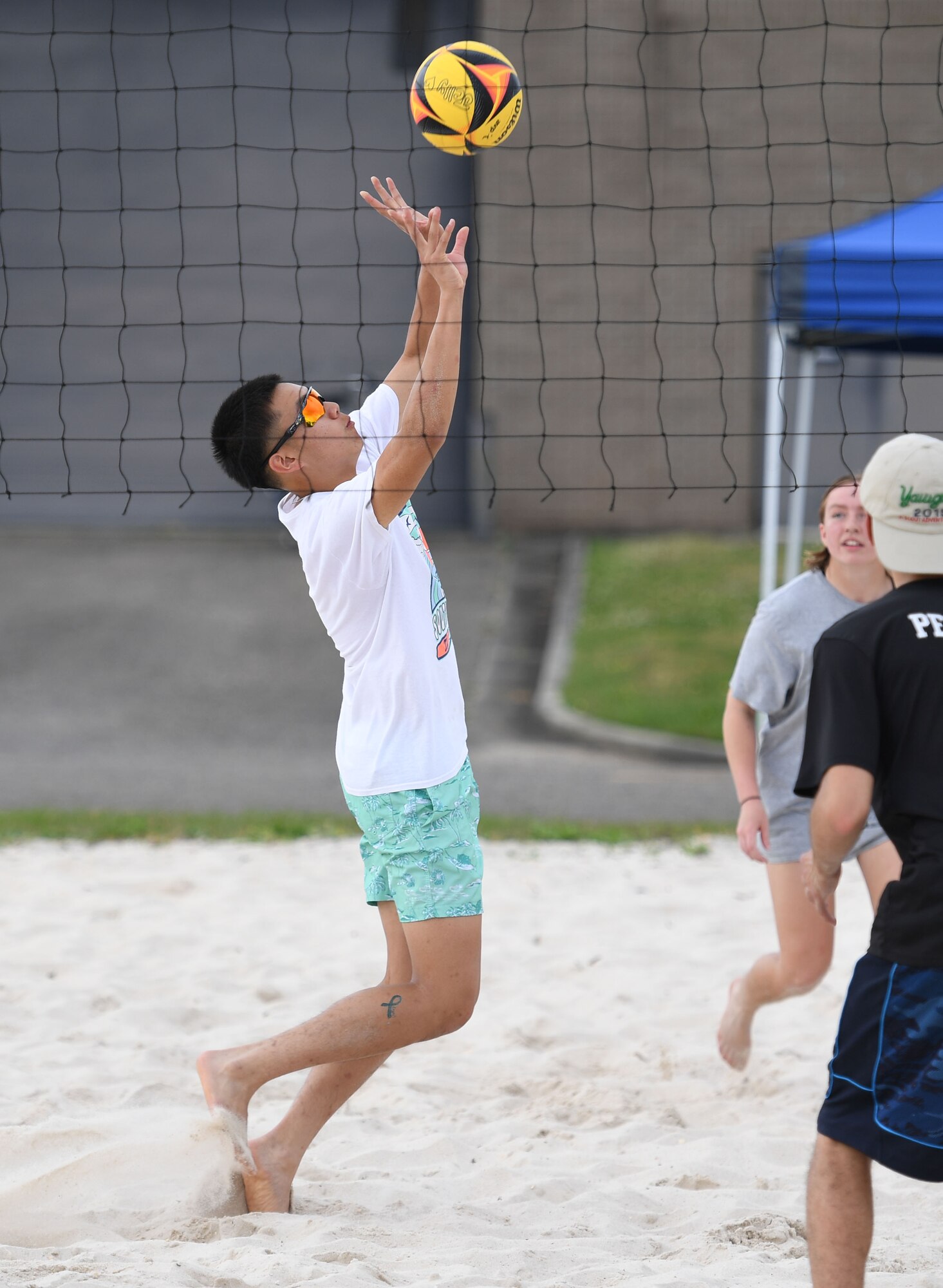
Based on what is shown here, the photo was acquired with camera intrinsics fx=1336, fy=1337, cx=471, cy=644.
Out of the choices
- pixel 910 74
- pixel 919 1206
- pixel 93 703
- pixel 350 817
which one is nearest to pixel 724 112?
pixel 910 74

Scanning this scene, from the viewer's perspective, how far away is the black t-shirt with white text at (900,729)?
6.56 ft

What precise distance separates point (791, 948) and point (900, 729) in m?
1.47

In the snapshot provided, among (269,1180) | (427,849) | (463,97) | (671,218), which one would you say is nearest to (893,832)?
(427,849)

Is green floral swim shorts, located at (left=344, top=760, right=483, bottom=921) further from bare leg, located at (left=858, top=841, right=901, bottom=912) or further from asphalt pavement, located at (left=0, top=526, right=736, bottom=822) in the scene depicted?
asphalt pavement, located at (left=0, top=526, right=736, bottom=822)

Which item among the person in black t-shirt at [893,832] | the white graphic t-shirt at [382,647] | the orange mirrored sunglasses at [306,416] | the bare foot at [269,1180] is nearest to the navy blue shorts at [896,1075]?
the person in black t-shirt at [893,832]

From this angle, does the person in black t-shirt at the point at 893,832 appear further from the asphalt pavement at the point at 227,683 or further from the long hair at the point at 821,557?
the asphalt pavement at the point at 227,683

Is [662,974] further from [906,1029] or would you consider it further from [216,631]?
[216,631]

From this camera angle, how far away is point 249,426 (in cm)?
272

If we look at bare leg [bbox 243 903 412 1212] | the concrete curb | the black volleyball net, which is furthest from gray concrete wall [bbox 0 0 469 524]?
bare leg [bbox 243 903 412 1212]

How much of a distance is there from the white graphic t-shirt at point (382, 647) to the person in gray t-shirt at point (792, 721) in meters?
0.88

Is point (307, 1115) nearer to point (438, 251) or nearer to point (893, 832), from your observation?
point (893, 832)

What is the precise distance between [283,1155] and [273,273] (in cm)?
1200

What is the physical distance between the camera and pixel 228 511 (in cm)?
1388

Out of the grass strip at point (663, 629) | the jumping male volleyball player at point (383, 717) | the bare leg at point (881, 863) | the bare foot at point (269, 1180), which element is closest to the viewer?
the jumping male volleyball player at point (383, 717)
